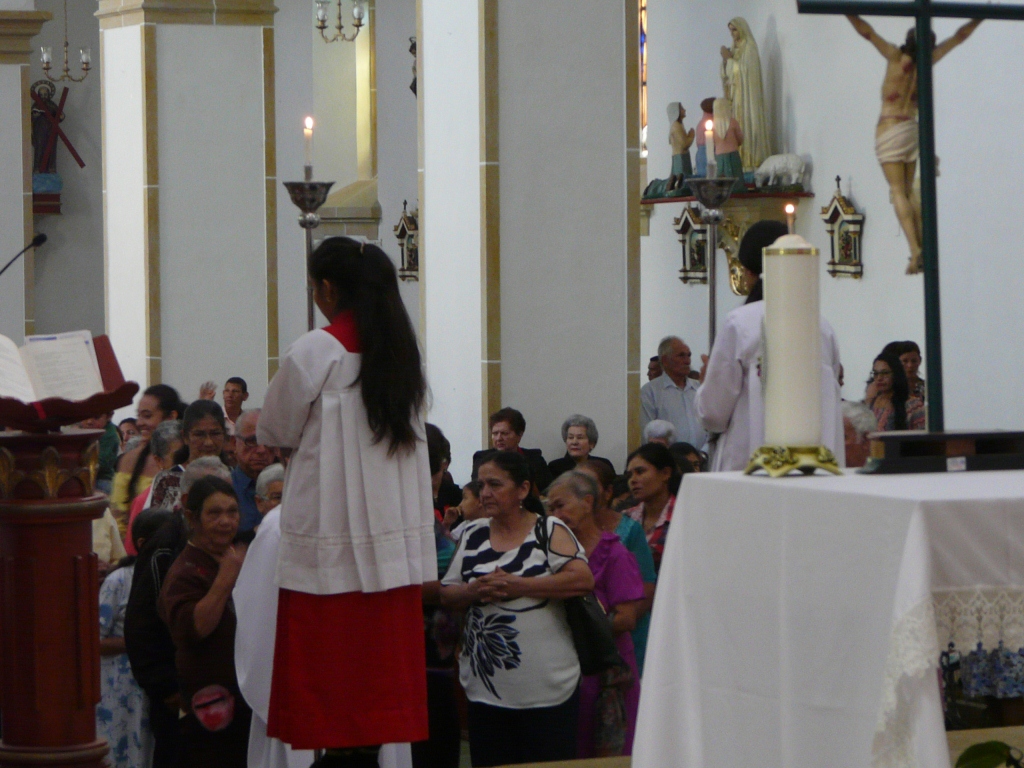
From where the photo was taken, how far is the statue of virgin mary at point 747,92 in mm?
12977

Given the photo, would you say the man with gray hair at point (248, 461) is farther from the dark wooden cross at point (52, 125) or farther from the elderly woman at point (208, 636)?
the dark wooden cross at point (52, 125)

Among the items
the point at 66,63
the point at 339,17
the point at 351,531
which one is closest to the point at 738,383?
the point at 351,531

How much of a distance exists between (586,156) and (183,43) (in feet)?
14.4

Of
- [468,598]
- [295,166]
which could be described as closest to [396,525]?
[468,598]

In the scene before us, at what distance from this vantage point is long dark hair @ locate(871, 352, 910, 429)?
8232 mm

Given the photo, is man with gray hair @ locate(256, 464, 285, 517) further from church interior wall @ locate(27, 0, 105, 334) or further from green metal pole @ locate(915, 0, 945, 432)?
church interior wall @ locate(27, 0, 105, 334)

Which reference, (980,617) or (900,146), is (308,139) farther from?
(980,617)

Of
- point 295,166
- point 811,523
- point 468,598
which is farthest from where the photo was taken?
point 295,166

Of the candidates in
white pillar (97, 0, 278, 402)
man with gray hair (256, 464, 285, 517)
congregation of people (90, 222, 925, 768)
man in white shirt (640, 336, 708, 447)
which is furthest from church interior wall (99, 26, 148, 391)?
congregation of people (90, 222, 925, 768)

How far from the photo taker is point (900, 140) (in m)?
9.34

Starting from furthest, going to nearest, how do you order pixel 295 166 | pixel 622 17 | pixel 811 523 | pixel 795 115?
pixel 295 166 → pixel 795 115 → pixel 622 17 → pixel 811 523

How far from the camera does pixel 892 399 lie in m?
8.45

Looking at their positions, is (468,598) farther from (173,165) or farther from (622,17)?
(173,165)

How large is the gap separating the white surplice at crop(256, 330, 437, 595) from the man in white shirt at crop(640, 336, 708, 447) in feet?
19.7
